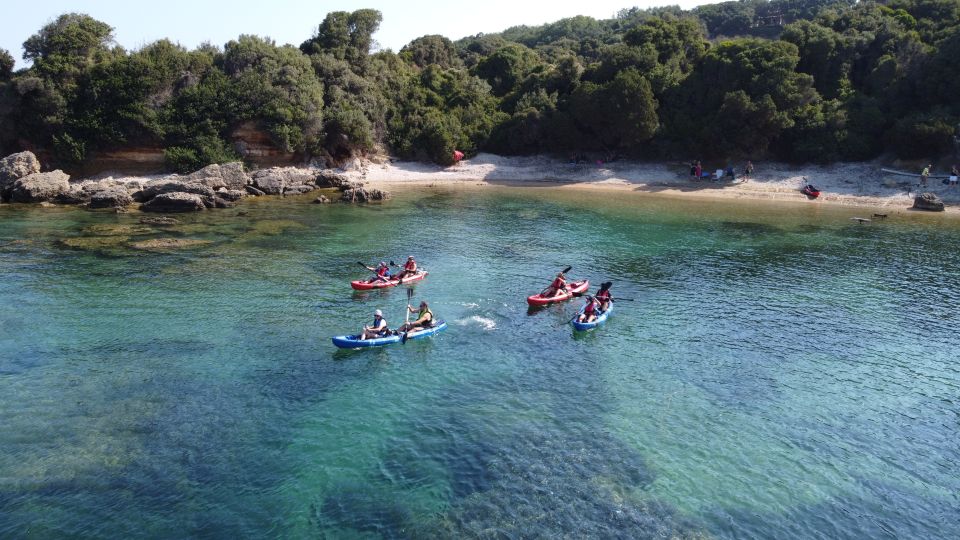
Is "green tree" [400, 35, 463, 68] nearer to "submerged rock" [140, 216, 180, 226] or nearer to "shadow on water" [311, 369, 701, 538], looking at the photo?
"submerged rock" [140, 216, 180, 226]

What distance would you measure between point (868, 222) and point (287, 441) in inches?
1913

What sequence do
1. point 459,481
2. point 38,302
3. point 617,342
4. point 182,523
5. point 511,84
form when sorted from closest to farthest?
point 182,523 → point 459,481 → point 617,342 → point 38,302 → point 511,84

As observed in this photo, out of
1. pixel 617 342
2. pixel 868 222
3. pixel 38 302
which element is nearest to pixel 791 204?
pixel 868 222

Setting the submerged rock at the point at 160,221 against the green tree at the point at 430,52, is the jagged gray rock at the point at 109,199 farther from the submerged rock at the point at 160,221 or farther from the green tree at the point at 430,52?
the green tree at the point at 430,52

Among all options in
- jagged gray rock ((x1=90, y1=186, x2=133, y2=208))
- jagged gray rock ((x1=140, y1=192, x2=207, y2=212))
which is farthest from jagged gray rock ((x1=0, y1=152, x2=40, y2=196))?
jagged gray rock ((x1=140, y1=192, x2=207, y2=212))

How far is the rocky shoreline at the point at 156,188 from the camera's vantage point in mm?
51969

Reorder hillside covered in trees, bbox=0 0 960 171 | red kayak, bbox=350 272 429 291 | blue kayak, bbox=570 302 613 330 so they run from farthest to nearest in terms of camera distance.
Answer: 1. hillside covered in trees, bbox=0 0 960 171
2. red kayak, bbox=350 272 429 291
3. blue kayak, bbox=570 302 613 330

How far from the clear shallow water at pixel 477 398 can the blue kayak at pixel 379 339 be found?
0.36 metres

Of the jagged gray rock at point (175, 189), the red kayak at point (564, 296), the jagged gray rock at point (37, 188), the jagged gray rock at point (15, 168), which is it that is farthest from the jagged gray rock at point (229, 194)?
the red kayak at point (564, 296)

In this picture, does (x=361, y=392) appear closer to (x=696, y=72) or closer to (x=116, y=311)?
(x=116, y=311)

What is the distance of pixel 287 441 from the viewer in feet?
61.7

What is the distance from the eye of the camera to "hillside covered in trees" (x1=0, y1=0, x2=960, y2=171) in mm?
60469

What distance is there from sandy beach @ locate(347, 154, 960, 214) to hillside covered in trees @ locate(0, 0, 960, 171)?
1737 mm

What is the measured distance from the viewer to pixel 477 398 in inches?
853
